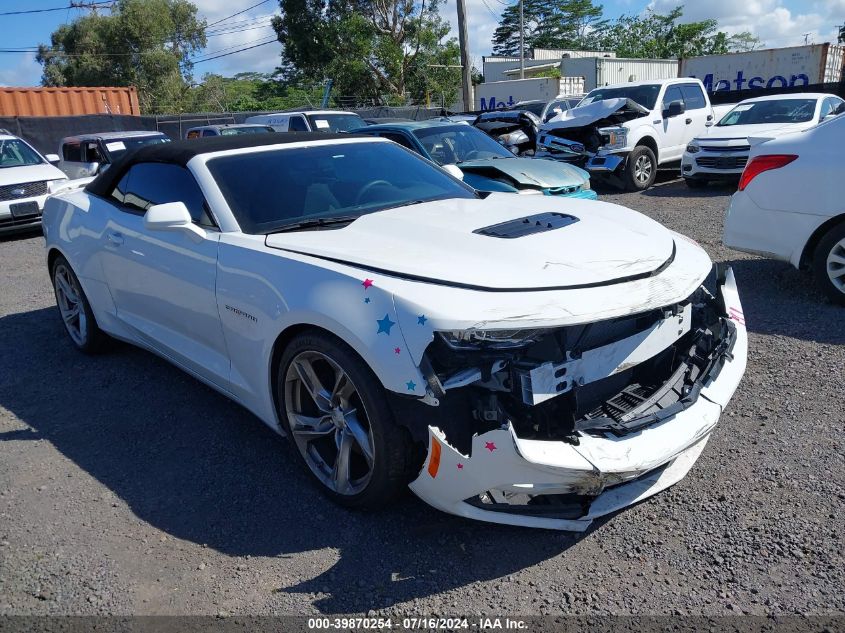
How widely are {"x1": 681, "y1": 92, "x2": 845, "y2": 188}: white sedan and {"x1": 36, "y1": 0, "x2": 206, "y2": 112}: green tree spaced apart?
44.2m

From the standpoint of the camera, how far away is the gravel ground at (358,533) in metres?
2.50

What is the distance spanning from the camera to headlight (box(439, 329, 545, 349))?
8.23ft

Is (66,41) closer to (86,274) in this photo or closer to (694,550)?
(86,274)

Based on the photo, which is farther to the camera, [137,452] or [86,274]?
[86,274]

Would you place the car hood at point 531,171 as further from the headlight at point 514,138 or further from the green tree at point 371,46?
the green tree at point 371,46

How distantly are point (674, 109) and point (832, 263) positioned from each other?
8018mm

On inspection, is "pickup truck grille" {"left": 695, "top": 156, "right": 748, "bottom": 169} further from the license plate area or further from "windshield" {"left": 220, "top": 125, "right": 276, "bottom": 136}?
the license plate area

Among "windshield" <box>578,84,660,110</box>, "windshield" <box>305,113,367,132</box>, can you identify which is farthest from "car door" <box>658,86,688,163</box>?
"windshield" <box>305,113,367,132</box>

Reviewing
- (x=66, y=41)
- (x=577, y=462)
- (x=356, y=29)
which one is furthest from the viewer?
(x=66, y=41)

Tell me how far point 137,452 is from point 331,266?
1.69 metres

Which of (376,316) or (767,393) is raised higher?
(376,316)

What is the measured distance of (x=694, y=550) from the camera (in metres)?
2.65

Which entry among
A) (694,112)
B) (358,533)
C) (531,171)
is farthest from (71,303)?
(694,112)

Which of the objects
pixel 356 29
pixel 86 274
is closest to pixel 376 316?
pixel 86 274
